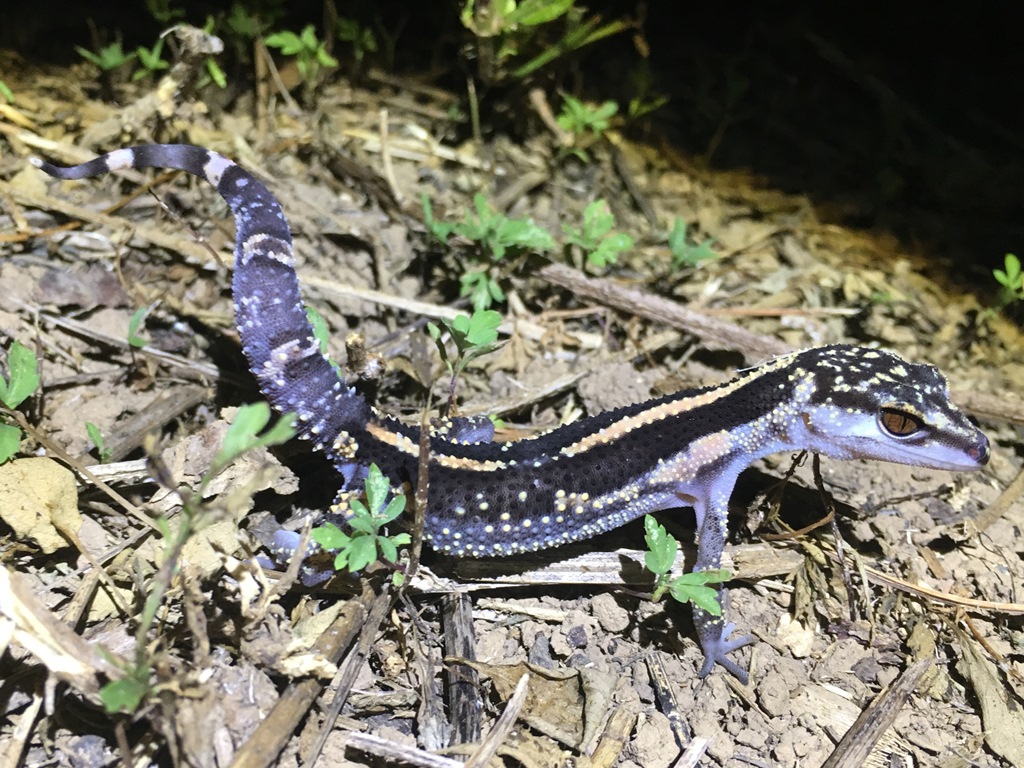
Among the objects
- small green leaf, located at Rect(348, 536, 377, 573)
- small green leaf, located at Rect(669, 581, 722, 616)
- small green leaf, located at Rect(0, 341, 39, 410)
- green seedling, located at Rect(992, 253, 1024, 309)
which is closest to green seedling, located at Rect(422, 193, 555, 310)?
small green leaf, located at Rect(348, 536, 377, 573)

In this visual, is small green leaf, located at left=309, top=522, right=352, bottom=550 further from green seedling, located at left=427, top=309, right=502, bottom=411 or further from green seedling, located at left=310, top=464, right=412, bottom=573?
green seedling, located at left=427, top=309, right=502, bottom=411

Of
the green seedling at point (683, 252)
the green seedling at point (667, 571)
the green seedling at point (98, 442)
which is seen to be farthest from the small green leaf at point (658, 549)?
the green seedling at point (98, 442)

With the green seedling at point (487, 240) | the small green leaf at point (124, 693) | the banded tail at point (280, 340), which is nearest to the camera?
the small green leaf at point (124, 693)

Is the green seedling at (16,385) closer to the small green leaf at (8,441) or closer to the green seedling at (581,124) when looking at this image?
the small green leaf at (8,441)

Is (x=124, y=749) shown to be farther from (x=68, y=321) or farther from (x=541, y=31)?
(x=541, y=31)

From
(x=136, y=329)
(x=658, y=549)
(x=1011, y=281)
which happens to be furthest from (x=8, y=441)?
(x=1011, y=281)

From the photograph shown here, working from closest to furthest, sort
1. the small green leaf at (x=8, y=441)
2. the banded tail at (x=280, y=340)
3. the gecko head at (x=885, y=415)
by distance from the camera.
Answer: the small green leaf at (x=8, y=441)
the gecko head at (x=885, y=415)
the banded tail at (x=280, y=340)
